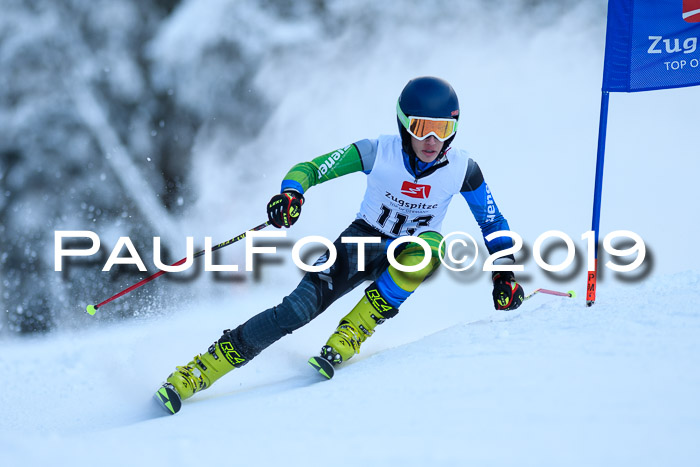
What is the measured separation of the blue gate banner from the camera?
322 cm

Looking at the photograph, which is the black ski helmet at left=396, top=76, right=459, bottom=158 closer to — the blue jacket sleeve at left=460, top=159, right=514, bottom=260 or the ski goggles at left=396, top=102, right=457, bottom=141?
the ski goggles at left=396, top=102, right=457, bottom=141

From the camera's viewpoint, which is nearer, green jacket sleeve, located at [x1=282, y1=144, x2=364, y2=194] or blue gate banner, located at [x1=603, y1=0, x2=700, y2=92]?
green jacket sleeve, located at [x1=282, y1=144, x2=364, y2=194]

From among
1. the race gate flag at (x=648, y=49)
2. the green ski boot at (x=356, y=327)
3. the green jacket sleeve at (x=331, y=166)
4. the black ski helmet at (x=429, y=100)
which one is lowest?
the green ski boot at (x=356, y=327)

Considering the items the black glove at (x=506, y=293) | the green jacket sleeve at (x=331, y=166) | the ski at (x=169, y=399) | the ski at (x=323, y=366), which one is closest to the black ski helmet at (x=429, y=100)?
the green jacket sleeve at (x=331, y=166)

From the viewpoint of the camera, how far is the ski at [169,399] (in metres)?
2.68

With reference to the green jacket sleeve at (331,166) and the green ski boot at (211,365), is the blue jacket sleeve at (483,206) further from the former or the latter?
the green ski boot at (211,365)

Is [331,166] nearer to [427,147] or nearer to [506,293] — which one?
[427,147]

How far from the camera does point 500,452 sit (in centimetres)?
166

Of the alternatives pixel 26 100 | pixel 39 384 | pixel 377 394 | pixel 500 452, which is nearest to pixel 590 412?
pixel 500 452

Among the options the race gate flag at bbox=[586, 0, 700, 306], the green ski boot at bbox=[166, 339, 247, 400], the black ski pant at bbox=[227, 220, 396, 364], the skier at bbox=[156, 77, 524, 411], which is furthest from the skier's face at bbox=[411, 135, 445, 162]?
the green ski boot at bbox=[166, 339, 247, 400]

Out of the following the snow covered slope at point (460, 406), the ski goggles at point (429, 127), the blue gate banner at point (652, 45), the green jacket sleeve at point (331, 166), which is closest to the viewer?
Result: the snow covered slope at point (460, 406)

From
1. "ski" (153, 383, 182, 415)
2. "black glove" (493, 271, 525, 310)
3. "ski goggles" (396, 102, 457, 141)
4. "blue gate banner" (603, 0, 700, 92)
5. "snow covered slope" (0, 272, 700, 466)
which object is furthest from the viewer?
"blue gate banner" (603, 0, 700, 92)

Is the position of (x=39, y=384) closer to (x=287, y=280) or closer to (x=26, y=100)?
(x=287, y=280)

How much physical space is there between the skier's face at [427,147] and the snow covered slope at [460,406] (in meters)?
0.81
